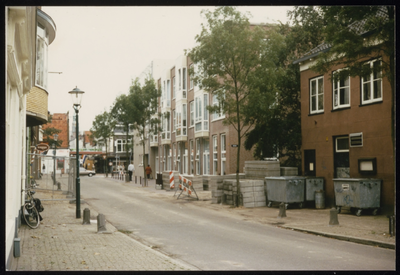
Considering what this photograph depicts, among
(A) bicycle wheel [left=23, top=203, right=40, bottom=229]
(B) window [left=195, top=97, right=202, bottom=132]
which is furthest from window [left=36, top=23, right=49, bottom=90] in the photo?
(B) window [left=195, top=97, right=202, bottom=132]

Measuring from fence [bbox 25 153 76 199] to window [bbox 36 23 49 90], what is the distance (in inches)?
200

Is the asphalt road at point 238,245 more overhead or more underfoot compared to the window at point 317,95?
more underfoot

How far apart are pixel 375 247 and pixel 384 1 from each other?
5.62 metres

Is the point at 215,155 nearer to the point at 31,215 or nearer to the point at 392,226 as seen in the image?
the point at 31,215

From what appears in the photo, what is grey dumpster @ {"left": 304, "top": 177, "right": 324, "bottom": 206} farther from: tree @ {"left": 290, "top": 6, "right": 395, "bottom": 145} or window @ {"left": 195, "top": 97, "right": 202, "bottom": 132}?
window @ {"left": 195, "top": 97, "right": 202, "bottom": 132}

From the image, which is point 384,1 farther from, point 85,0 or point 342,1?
point 85,0

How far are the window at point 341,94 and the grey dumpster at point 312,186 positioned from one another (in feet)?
10.00

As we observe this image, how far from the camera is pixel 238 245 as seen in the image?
35.1 ft

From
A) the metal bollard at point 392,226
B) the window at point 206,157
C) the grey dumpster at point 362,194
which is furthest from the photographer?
the window at point 206,157

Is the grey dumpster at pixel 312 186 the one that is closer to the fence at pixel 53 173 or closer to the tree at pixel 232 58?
the tree at pixel 232 58

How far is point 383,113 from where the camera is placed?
16.6m

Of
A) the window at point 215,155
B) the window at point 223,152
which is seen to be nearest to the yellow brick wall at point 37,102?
the window at point 223,152

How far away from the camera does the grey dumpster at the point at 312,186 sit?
63.1ft

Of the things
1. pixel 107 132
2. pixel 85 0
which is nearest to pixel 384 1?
pixel 85 0
